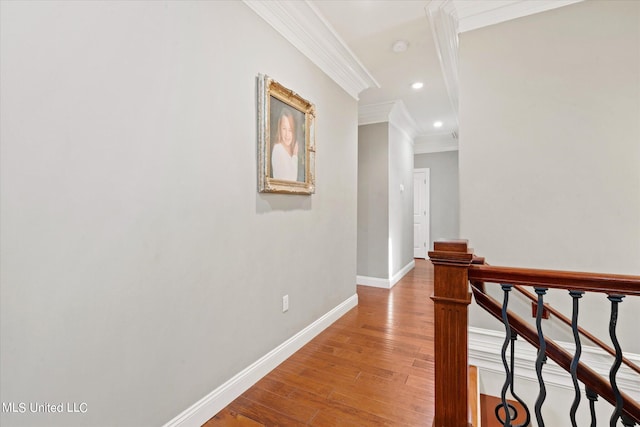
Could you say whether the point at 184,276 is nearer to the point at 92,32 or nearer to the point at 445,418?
the point at 92,32

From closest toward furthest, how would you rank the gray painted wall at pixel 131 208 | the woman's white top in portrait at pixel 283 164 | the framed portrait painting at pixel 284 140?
the gray painted wall at pixel 131 208 < the framed portrait painting at pixel 284 140 < the woman's white top in portrait at pixel 283 164

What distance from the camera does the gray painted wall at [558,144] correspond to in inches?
76.1

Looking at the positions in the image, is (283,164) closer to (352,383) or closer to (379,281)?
(352,383)

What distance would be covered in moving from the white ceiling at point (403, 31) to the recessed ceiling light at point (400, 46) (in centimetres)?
3

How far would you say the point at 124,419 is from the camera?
1.29 metres

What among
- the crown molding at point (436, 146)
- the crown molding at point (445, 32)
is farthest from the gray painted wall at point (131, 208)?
the crown molding at point (436, 146)

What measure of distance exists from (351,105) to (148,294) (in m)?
2.96

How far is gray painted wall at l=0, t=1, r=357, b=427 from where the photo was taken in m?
1.02

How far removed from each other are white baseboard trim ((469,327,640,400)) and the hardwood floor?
1.29 ft

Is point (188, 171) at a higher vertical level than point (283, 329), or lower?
higher

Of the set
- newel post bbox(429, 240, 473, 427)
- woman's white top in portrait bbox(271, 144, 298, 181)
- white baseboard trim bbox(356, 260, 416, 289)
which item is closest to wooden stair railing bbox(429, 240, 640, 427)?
newel post bbox(429, 240, 473, 427)

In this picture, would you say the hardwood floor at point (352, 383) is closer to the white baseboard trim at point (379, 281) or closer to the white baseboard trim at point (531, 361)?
the white baseboard trim at point (531, 361)

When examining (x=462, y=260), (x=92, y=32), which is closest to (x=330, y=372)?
(x=462, y=260)

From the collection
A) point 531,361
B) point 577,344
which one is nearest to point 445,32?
point 577,344
